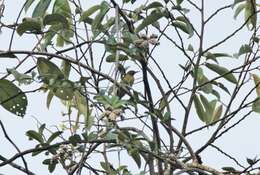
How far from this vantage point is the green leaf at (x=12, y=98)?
1.11 meters

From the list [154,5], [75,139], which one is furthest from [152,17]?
[75,139]

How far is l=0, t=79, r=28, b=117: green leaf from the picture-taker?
1.11 metres

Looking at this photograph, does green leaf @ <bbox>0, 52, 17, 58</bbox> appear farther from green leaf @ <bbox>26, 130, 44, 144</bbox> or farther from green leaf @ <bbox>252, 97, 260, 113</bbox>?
green leaf @ <bbox>252, 97, 260, 113</bbox>

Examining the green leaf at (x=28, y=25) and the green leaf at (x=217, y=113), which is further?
the green leaf at (x=217, y=113)

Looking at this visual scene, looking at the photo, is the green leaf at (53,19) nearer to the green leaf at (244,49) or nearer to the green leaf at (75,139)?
the green leaf at (75,139)

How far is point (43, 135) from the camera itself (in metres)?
1.18

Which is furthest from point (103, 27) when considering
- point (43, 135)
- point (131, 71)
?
point (43, 135)

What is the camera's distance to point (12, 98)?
1111mm

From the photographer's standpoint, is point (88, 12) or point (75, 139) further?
point (88, 12)

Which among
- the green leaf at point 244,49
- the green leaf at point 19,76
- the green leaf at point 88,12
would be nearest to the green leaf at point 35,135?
the green leaf at point 19,76

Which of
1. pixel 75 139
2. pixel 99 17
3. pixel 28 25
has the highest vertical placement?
pixel 99 17

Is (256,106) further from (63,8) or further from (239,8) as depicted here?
(63,8)

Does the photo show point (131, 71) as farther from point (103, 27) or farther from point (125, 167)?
point (125, 167)

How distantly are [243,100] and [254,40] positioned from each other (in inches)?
5.6
